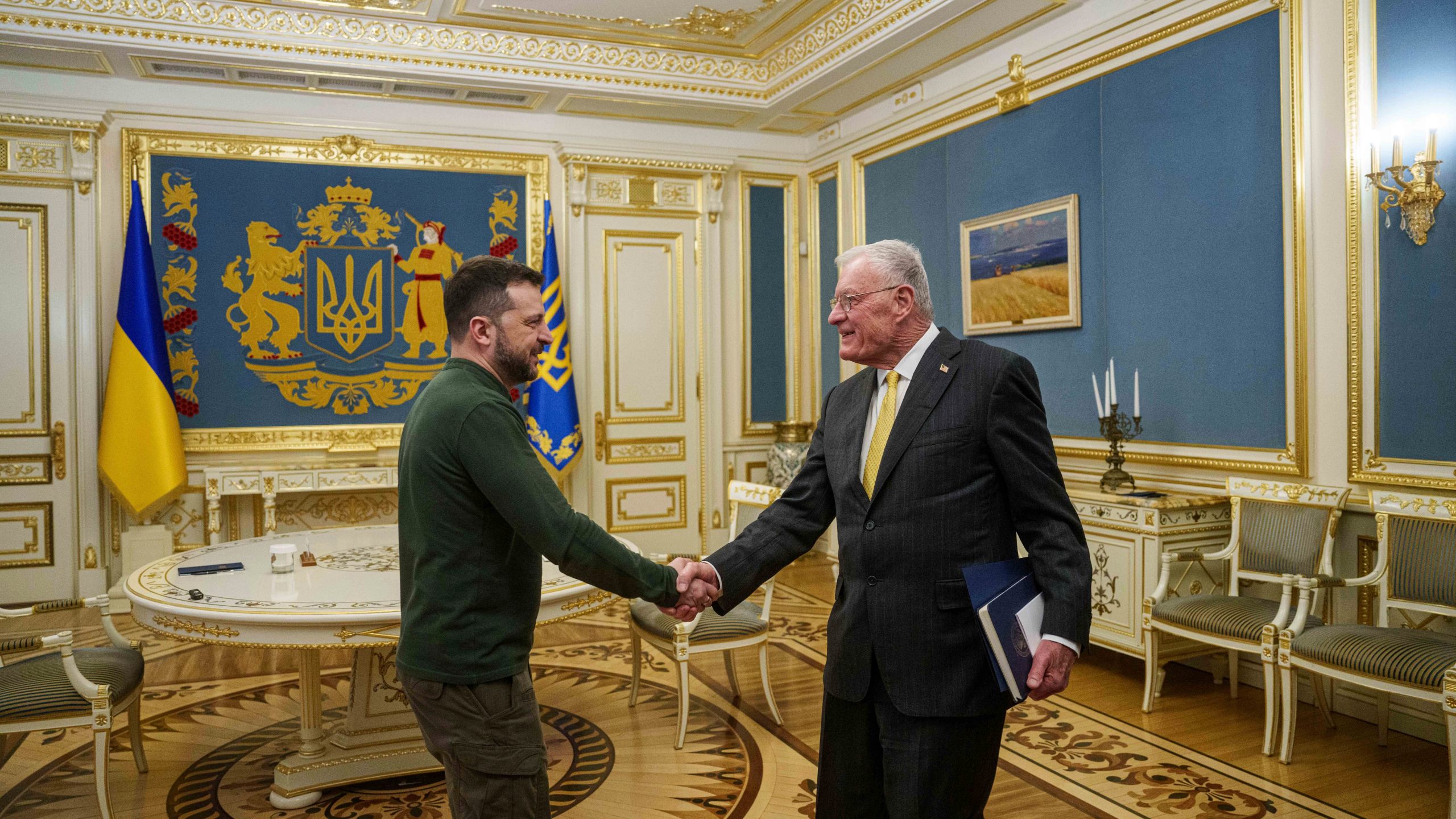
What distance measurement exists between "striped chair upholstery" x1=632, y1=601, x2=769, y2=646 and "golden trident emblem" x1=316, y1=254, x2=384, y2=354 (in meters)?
3.55

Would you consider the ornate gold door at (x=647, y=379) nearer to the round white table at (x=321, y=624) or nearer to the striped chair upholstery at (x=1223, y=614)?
the round white table at (x=321, y=624)

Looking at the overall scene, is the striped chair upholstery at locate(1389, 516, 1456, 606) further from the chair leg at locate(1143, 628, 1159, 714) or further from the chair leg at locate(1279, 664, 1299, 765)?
the chair leg at locate(1143, 628, 1159, 714)

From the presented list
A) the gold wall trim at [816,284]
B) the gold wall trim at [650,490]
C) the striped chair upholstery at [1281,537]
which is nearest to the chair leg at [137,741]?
the gold wall trim at [650,490]

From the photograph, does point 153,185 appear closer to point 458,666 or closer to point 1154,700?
point 458,666

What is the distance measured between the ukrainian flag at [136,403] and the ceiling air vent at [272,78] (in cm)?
96

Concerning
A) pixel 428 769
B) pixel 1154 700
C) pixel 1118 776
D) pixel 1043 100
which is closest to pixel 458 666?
pixel 428 769

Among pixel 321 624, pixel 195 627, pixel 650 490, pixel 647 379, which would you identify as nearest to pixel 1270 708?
pixel 321 624

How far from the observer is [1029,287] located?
209 inches

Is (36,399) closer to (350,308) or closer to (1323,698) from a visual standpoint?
(350,308)

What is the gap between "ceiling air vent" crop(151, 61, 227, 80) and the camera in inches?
228

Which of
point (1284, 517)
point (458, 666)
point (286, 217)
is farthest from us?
point (286, 217)

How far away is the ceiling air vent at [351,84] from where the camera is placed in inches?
241

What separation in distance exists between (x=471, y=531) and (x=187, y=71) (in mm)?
5530

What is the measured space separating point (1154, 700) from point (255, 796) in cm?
343
